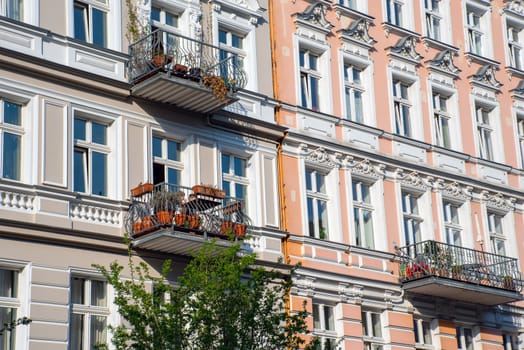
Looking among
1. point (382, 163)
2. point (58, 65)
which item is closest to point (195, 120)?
point (58, 65)

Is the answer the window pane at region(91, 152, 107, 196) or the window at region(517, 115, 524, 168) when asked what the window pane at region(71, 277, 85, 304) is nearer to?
the window pane at region(91, 152, 107, 196)

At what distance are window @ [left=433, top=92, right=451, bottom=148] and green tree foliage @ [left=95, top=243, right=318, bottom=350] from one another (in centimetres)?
1235

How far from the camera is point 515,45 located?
3528cm

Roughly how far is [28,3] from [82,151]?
126 inches

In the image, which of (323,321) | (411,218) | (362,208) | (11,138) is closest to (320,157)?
(362,208)

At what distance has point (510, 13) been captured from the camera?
35.1 meters

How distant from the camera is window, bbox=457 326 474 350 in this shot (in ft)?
95.1

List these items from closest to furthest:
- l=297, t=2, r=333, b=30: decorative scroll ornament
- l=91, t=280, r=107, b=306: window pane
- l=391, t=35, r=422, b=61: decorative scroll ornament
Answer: l=91, t=280, r=107, b=306: window pane → l=297, t=2, r=333, b=30: decorative scroll ornament → l=391, t=35, r=422, b=61: decorative scroll ornament

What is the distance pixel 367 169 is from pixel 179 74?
23.1 ft

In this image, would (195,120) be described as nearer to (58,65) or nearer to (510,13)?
(58,65)

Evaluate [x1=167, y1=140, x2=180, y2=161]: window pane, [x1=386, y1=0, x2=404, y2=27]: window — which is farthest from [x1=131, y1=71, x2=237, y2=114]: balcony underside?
[x1=386, y1=0, x2=404, y2=27]: window

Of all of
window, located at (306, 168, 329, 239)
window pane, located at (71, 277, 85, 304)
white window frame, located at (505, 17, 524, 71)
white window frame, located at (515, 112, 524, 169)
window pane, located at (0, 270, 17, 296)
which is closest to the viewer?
window pane, located at (0, 270, 17, 296)

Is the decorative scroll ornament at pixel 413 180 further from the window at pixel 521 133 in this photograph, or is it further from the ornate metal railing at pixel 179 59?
the ornate metal railing at pixel 179 59

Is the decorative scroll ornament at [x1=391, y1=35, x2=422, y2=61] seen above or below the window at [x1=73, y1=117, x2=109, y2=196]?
above
